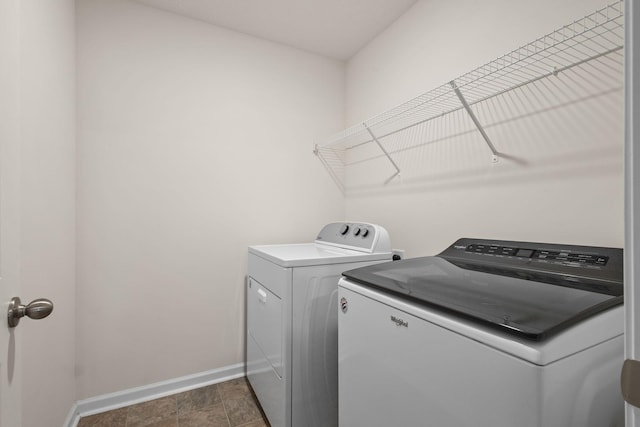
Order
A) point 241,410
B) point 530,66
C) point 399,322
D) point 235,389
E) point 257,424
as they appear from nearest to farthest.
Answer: point 399,322, point 530,66, point 257,424, point 241,410, point 235,389

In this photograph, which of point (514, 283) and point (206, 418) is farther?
point (206, 418)

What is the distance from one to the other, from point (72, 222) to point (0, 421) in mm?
1312

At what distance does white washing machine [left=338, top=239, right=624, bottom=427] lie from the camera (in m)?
0.59

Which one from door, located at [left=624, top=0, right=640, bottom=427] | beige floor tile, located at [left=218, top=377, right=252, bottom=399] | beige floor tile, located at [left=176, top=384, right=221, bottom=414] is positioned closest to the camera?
door, located at [left=624, top=0, right=640, bottom=427]

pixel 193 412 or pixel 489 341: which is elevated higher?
Answer: pixel 489 341

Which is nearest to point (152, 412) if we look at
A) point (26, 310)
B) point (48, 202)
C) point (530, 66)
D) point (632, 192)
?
point (48, 202)

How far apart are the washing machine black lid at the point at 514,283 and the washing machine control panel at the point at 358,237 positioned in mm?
384

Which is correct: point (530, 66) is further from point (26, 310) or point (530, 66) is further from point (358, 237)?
point (26, 310)

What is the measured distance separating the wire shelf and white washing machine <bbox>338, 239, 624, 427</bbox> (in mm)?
671

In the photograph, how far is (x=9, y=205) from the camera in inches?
27.2

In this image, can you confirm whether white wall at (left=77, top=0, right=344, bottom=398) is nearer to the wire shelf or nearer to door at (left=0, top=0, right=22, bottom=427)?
the wire shelf

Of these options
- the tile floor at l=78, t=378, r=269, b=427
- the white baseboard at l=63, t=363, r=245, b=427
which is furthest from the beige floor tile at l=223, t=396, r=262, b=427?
the white baseboard at l=63, t=363, r=245, b=427

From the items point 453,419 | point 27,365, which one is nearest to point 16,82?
point 27,365

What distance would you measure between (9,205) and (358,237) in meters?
1.51
